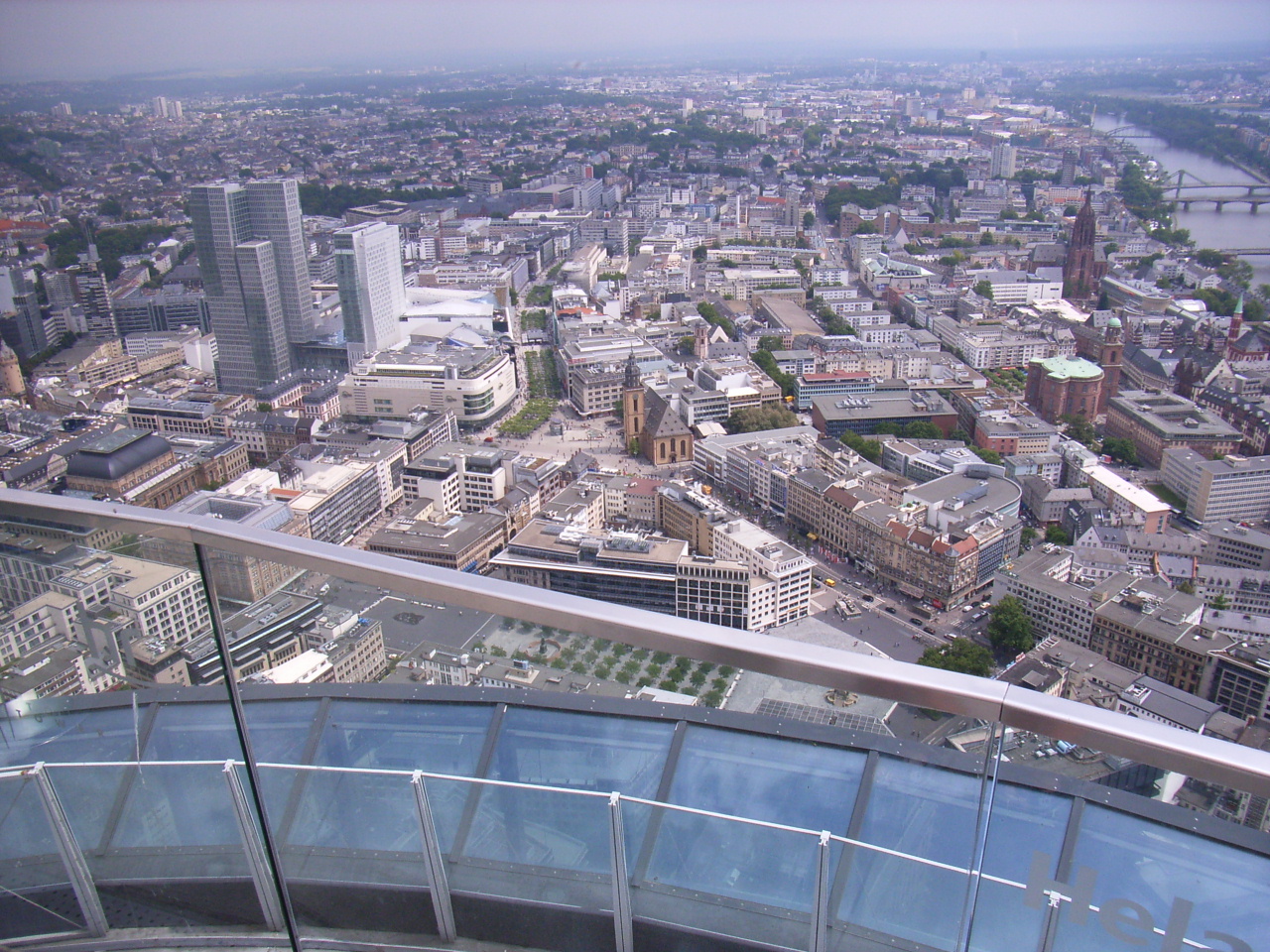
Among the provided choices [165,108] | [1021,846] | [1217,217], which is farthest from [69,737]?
[1217,217]

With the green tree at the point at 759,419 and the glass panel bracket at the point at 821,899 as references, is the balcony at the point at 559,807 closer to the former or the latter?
the glass panel bracket at the point at 821,899

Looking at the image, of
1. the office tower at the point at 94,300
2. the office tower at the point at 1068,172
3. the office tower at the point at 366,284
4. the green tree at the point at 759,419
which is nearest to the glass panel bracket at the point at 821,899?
the green tree at the point at 759,419

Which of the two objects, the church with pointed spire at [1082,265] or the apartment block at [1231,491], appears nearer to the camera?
the apartment block at [1231,491]

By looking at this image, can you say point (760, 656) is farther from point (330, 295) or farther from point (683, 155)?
point (683, 155)

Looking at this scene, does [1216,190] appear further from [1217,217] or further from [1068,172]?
[1068,172]

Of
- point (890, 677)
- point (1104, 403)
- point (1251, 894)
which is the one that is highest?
point (890, 677)

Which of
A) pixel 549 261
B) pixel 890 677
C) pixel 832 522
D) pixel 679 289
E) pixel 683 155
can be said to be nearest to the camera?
pixel 890 677

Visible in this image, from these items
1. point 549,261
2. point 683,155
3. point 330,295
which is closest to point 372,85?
point 683,155
